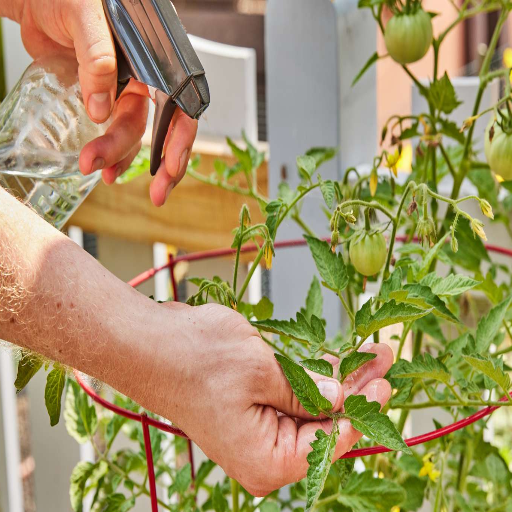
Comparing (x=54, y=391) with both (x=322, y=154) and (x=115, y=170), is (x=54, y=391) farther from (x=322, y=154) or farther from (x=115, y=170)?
(x=322, y=154)

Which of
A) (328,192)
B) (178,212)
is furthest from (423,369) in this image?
(178,212)

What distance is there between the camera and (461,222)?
717 mm

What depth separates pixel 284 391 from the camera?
49 centimetres

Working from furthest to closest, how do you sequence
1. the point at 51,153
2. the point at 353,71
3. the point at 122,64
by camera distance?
the point at 353,71 < the point at 51,153 < the point at 122,64

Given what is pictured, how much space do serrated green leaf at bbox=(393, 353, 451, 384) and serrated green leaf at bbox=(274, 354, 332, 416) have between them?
3.5 inches

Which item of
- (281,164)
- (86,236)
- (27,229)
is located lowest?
(86,236)

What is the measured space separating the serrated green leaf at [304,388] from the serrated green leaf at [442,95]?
337 millimetres

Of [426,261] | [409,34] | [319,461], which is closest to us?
[319,461]

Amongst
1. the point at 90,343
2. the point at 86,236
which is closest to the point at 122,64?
the point at 90,343

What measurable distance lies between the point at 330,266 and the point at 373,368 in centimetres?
9

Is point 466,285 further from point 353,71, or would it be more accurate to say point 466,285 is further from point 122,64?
point 353,71

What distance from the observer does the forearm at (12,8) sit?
0.77 meters

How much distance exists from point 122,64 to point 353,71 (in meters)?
0.46

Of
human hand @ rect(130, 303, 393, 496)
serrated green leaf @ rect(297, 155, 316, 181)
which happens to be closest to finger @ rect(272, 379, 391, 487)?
human hand @ rect(130, 303, 393, 496)
